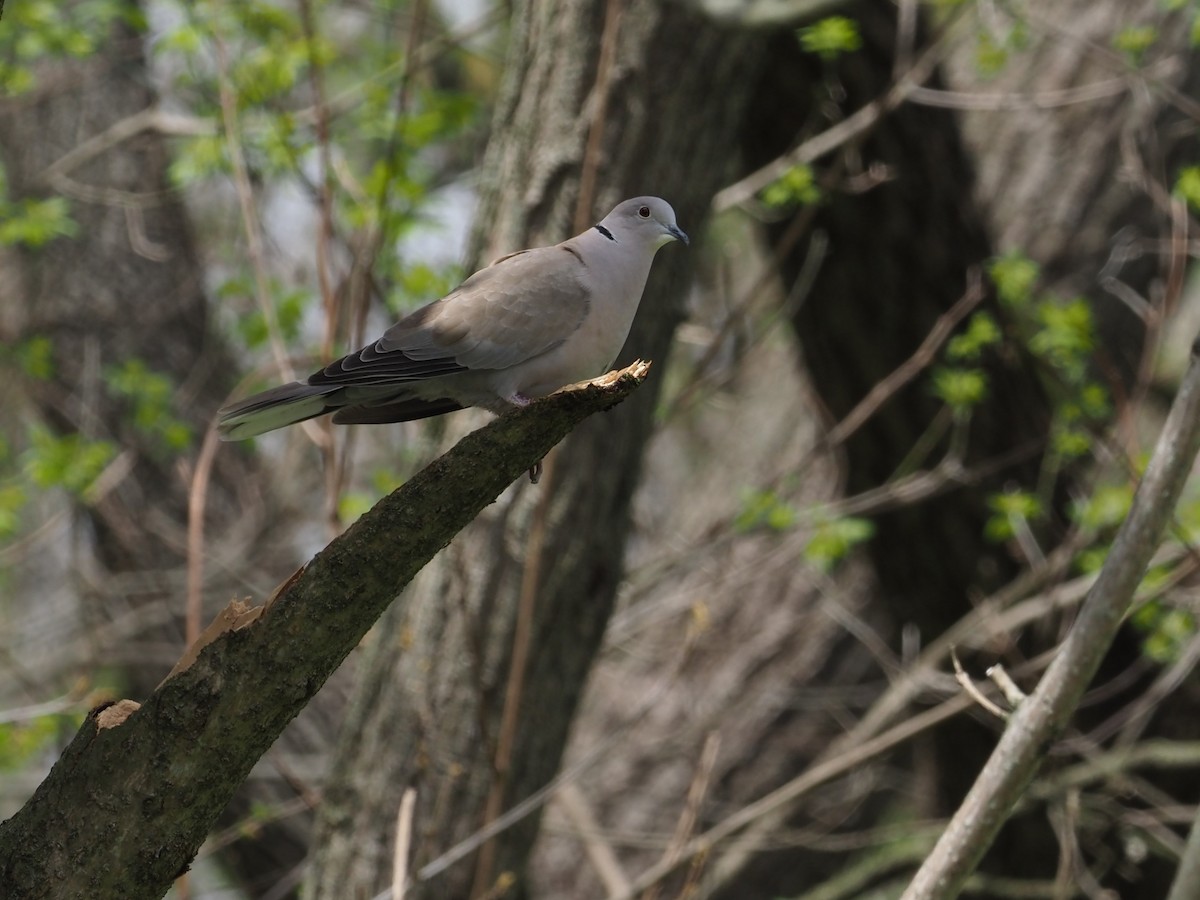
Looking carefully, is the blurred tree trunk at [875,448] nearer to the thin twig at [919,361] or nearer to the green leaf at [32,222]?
the thin twig at [919,361]

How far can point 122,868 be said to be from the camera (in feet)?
6.87

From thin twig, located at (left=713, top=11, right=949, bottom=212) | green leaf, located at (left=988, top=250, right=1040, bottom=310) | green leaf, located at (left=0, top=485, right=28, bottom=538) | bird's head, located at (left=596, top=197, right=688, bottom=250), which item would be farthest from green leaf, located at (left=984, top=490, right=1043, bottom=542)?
green leaf, located at (left=0, top=485, right=28, bottom=538)

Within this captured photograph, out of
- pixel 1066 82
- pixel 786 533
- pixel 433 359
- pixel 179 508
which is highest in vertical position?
pixel 433 359

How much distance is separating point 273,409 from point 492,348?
46cm

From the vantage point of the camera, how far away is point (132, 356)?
21.4 ft

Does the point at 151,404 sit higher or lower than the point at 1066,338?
higher

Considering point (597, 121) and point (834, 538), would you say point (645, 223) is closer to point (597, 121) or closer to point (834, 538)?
point (597, 121)

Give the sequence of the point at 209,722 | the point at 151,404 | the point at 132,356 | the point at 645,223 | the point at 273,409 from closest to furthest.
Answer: the point at 209,722, the point at 273,409, the point at 645,223, the point at 151,404, the point at 132,356

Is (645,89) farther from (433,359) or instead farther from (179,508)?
(179,508)

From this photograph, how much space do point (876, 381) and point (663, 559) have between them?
1.23 metres

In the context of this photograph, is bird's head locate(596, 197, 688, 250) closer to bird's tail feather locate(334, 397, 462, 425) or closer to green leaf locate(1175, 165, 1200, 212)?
bird's tail feather locate(334, 397, 462, 425)

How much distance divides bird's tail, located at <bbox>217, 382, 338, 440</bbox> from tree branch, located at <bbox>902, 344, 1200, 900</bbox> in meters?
1.58

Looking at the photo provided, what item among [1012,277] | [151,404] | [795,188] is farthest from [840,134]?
[151,404]

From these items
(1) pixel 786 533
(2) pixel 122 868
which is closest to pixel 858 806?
(1) pixel 786 533
